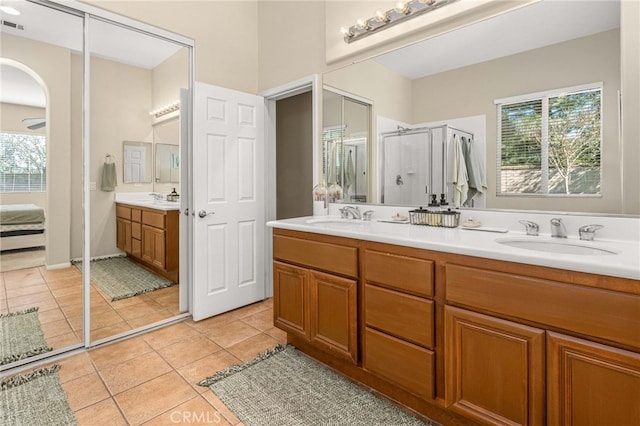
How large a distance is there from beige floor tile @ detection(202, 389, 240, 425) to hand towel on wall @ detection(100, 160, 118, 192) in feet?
5.46

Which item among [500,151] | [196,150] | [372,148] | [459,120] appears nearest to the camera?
[500,151]

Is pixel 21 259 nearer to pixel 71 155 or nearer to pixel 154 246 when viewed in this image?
pixel 71 155

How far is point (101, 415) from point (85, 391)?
29 centimetres

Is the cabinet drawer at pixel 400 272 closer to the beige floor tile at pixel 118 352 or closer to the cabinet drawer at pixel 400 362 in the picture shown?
the cabinet drawer at pixel 400 362

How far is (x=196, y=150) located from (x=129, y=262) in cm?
115

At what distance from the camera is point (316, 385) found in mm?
1857

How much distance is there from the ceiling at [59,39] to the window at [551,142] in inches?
104

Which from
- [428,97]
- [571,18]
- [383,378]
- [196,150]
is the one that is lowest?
[383,378]

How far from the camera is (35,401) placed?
5.56ft

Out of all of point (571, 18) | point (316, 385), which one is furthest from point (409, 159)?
point (316, 385)

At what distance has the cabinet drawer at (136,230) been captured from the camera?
2705 millimetres

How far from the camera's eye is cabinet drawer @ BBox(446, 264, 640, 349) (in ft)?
3.28

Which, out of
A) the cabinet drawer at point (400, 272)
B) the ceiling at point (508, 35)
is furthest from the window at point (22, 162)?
the ceiling at point (508, 35)

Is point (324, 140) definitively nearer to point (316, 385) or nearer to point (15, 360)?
point (316, 385)
